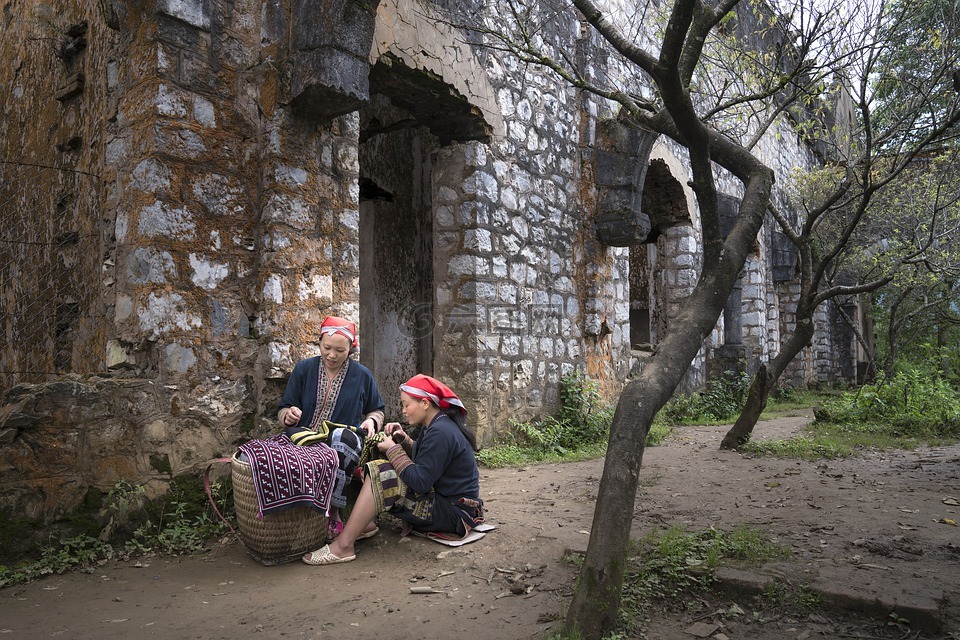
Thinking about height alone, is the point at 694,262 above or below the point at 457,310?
above

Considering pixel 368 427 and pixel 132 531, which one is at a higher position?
pixel 368 427

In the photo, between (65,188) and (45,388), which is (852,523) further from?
(65,188)

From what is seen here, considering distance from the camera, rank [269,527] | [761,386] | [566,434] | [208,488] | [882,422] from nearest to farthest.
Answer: [269,527]
[208,488]
[761,386]
[566,434]
[882,422]

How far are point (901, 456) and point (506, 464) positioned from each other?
3541mm

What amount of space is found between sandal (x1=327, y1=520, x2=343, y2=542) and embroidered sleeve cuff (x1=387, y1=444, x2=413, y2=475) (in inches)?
19.5

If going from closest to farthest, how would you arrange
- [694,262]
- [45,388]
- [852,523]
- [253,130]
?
1. [45,388]
2. [852,523]
3. [253,130]
4. [694,262]

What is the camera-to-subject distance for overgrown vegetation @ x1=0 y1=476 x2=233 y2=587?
3232 mm

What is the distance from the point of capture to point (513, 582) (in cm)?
313

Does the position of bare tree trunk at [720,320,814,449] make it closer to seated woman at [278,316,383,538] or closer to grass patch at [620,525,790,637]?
grass patch at [620,525,790,637]

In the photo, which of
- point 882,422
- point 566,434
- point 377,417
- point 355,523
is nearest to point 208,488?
point 355,523

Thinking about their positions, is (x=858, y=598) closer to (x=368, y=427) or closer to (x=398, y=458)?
(x=398, y=458)

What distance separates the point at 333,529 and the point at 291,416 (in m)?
0.64

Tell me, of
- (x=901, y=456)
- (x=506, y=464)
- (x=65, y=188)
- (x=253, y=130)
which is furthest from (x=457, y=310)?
(x=901, y=456)

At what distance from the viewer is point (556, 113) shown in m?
7.20
